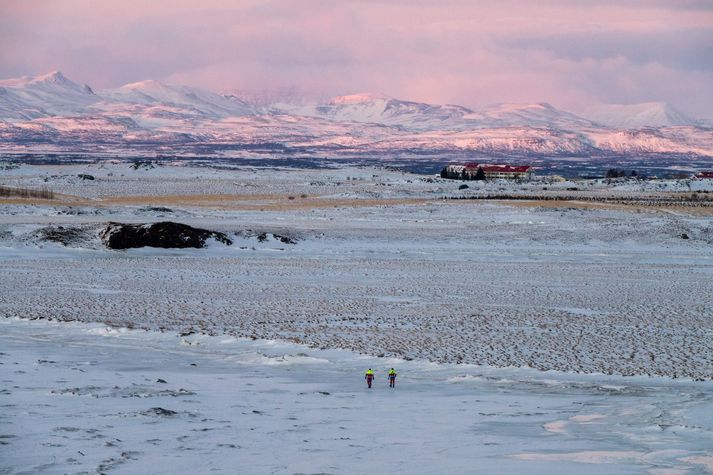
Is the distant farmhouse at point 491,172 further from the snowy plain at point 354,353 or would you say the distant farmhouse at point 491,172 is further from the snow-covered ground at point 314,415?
the snow-covered ground at point 314,415

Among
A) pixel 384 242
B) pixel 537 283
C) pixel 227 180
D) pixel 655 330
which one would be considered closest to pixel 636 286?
pixel 537 283

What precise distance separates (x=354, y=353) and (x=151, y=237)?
23.7 meters

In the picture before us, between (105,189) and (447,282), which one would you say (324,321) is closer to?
(447,282)

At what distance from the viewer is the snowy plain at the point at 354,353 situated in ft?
43.6

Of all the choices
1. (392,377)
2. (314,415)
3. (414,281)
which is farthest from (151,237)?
(314,415)

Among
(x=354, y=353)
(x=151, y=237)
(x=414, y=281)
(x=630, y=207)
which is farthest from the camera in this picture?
(x=630, y=207)

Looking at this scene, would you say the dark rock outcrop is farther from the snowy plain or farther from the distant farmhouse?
the distant farmhouse

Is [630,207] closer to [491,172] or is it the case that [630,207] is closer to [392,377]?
[392,377]

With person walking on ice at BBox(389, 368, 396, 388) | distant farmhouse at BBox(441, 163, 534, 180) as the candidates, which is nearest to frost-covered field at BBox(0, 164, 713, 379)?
person walking on ice at BBox(389, 368, 396, 388)

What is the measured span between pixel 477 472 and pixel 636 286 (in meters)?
22.4

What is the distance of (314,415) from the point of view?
1536 centimetres

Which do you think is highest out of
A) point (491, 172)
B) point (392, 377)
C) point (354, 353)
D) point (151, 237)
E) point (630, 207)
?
point (491, 172)

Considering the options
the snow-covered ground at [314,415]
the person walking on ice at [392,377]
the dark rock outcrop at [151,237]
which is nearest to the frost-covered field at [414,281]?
the dark rock outcrop at [151,237]

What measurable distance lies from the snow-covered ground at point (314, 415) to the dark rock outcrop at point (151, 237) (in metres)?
21.3
